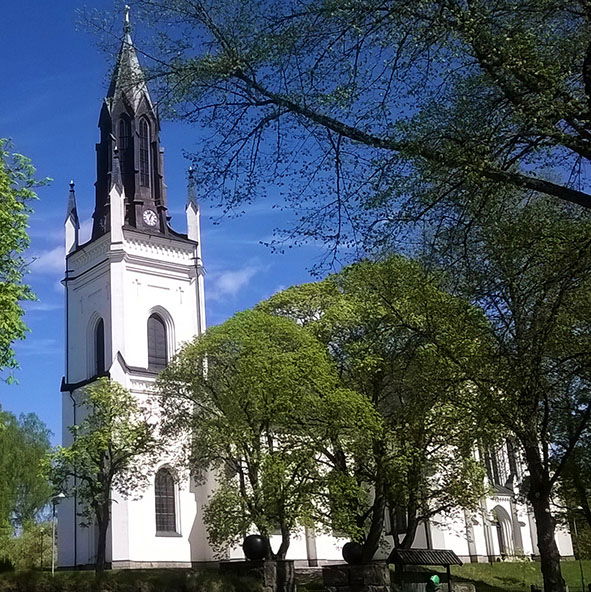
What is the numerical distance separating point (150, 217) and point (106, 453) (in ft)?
55.6

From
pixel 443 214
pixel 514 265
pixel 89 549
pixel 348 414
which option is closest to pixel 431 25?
pixel 443 214

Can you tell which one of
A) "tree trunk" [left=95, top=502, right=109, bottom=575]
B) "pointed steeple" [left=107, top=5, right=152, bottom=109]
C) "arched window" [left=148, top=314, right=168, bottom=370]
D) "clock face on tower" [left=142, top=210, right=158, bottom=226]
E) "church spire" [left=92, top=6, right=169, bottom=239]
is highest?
"church spire" [left=92, top=6, right=169, bottom=239]

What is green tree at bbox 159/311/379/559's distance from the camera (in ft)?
84.1

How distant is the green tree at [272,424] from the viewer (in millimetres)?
25641

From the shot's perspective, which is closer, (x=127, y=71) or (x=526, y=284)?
(x=127, y=71)

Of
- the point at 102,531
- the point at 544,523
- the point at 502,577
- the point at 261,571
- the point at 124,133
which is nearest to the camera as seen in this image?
the point at 544,523

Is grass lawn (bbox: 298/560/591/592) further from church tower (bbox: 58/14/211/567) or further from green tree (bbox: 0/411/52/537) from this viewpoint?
green tree (bbox: 0/411/52/537)

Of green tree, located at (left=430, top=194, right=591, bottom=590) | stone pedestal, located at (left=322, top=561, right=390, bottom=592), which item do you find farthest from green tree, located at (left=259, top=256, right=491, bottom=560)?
green tree, located at (left=430, top=194, right=591, bottom=590)

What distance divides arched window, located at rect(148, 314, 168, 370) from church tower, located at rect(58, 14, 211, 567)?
0.18 ft

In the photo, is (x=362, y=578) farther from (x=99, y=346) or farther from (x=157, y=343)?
(x=99, y=346)

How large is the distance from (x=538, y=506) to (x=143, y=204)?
104 ft

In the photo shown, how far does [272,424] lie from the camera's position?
91.9 feet

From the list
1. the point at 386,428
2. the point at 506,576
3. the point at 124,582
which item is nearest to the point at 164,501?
the point at 506,576

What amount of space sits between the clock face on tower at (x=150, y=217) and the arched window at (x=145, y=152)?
1.68m
